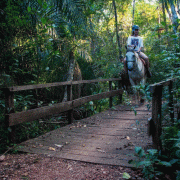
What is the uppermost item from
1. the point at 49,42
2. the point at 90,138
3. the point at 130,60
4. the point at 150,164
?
the point at 49,42

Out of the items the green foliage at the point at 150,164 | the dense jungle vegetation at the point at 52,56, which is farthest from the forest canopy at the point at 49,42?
the green foliage at the point at 150,164

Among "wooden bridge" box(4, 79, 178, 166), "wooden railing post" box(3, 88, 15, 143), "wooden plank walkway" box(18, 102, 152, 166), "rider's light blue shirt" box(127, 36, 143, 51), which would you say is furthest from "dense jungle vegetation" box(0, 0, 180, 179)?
"rider's light blue shirt" box(127, 36, 143, 51)

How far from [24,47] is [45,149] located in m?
3.03

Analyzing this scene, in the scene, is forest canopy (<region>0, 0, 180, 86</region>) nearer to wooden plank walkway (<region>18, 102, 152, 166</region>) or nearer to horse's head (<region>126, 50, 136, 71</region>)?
horse's head (<region>126, 50, 136, 71</region>)

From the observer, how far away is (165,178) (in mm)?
2719

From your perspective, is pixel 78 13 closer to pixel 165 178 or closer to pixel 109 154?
pixel 109 154

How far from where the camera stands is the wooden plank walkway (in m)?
3.52

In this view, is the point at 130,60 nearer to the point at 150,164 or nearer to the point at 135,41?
the point at 135,41

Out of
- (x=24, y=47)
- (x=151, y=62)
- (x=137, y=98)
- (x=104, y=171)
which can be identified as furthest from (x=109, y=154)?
(x=151, y=62)

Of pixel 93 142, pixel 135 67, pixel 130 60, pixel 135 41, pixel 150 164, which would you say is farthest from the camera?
pixel 135 41

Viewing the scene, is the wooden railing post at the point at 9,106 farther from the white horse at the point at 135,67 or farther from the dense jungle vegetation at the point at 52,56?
the white horse at the point at 135,67

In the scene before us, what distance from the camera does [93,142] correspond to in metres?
4.27

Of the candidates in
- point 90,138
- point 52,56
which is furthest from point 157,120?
point 52,56

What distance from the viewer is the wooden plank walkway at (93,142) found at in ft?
11.5
